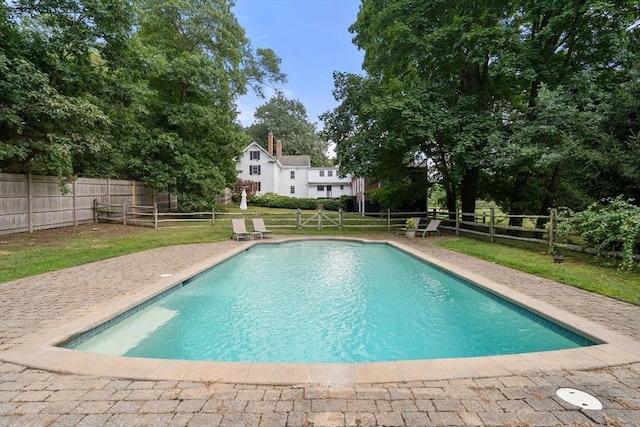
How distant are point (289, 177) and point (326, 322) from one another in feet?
122

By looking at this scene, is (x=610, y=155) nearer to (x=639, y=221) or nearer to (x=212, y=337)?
(x=639, y=221)

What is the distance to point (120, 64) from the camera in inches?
534

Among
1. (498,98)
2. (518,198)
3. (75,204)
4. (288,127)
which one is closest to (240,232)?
(75,204)

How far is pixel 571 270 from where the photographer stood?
718 cm

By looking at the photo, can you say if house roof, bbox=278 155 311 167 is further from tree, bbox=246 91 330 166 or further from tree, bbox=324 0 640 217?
tree, bbox=324 0 640 217

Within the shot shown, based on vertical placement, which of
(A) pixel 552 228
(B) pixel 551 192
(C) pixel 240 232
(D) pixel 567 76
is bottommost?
(C) pixel 240 232

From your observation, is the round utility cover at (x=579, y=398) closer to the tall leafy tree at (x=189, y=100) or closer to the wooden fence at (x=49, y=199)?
the wooden fence at (x=49, y=199)

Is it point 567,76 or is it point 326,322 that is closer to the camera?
point 326,322

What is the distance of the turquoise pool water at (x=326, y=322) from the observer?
434 cm

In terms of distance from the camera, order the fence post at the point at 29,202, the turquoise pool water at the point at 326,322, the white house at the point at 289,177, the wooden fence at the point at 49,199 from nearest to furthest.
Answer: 1. the turquoise pool water at the point at 326,322
2. the wooden fence at the point at 49,199
3. the fence post at the point at 29,202
4. the white house at the point at 289,177

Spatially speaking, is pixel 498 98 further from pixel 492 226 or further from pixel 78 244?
pixel 78 244

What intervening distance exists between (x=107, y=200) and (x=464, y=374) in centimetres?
1800

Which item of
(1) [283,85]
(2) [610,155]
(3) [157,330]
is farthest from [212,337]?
(1) [283,85]

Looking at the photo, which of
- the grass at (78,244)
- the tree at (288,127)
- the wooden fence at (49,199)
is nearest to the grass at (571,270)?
the grass at (78,244)
